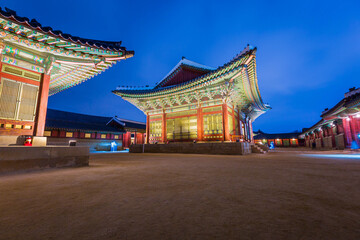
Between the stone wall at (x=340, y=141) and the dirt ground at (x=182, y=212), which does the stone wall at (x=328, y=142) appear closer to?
the stone wall at (x=340, y=141)

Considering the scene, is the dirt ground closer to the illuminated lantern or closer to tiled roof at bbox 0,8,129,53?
the illuminated lantern

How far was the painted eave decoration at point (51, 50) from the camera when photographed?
5602 millimetres

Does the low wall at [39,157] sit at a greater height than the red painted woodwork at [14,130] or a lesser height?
lesser

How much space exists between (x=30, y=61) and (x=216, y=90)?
12297mm

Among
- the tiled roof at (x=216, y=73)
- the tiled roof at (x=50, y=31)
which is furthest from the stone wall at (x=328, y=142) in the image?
Answer: the tiled roof at (x=50, y=31)

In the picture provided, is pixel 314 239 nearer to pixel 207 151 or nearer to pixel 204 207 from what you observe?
pixel 204 207

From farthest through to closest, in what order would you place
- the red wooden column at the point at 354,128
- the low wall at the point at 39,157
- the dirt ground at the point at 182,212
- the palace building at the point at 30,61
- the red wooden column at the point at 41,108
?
the red wooden column at the point at 354,128 < the red wooden column at the point at 41,108 < the palace building at the point at 30,61 < the low wall at the point at 39,157 < the dirt ground at the point at 182,212

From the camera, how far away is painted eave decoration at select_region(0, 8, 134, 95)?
221 inches

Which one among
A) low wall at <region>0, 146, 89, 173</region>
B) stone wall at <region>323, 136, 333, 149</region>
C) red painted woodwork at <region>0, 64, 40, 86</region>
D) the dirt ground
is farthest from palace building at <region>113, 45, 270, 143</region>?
stone wall at <region>323, 136, 333, 149</region>

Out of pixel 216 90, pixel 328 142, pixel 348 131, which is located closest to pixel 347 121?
pixel 348 131

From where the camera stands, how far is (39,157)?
4.51m

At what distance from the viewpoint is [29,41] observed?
604 cm

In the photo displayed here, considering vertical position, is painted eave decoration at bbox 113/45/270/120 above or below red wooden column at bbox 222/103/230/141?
above

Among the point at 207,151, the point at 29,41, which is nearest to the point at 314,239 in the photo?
the point at 29,41
